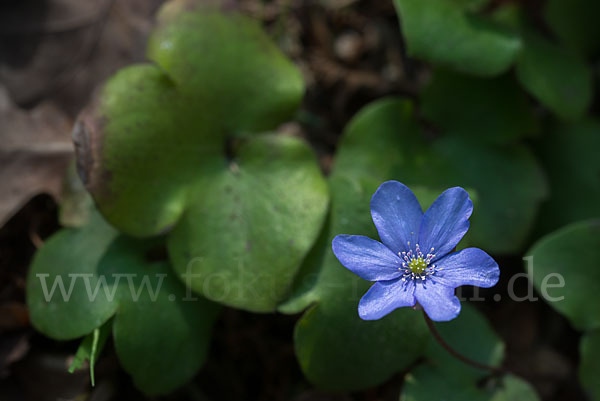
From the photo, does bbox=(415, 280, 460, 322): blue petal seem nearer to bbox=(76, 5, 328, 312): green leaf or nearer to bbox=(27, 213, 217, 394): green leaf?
bbox=(76, 5, 328, 312): green leaf

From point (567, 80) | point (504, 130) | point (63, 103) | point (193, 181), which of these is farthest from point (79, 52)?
point (567, 80)

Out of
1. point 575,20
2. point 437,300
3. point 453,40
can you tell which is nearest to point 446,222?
point 437,300

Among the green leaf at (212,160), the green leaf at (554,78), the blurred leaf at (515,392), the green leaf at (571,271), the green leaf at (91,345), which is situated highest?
the green leaf at (554,78)

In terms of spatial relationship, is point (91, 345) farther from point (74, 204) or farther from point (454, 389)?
point (454, 389)

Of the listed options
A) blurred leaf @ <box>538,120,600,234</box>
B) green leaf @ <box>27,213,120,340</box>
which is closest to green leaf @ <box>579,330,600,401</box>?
blurred leaf @ <box>538,120,600,234</box>

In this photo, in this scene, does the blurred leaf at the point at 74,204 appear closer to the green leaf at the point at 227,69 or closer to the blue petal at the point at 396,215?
the green leaf at the point at 227,69

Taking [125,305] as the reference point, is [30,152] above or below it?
above

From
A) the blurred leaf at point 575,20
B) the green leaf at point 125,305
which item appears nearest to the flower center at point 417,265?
the green leaf at point 125,305
